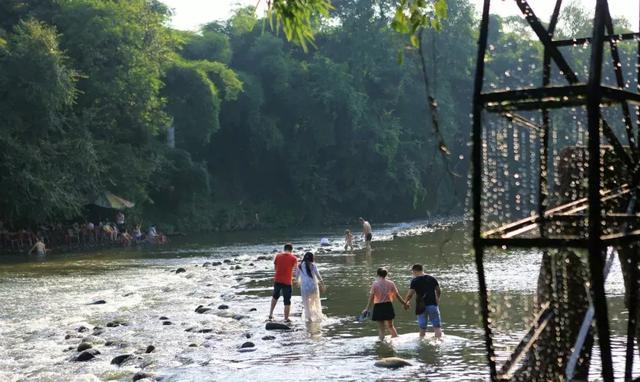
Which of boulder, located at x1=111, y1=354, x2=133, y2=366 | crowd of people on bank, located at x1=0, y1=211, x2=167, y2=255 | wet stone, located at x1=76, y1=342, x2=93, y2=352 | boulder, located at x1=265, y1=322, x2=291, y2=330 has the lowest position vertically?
boulder, located at x1=111, y1=354, x2=133, y2=366

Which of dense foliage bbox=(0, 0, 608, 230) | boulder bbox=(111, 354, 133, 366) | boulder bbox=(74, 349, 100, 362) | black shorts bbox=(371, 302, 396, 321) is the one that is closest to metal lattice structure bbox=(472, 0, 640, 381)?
black shorts bbox=(371, 302, 396, 321)

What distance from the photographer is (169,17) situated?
2630 inches

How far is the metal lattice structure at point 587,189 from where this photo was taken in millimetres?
7461

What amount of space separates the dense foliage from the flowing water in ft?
29.9

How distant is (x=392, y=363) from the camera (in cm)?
1462

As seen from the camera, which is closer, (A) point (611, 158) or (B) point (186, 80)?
(A) point (611, 158)

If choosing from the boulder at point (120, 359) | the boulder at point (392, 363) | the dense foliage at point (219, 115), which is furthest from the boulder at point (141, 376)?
the dense foliage at point (219, 115)

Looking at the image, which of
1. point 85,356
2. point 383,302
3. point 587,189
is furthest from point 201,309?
point 587,189

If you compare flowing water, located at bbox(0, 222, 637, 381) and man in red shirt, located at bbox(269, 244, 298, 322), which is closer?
flowing water, located at bbox(0, 222, 637, 381)

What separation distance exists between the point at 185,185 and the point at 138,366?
46.2 m

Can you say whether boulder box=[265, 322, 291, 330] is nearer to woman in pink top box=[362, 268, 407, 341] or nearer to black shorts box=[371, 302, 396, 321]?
woman in pink top box=[362, 268, 407, 341]

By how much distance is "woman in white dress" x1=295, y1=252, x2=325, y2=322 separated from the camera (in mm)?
19438

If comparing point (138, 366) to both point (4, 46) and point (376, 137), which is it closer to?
point (4, 46)

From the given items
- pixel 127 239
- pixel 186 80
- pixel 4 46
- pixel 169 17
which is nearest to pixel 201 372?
pixel 4 46
